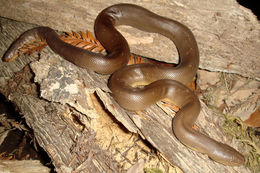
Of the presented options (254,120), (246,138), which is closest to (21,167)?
(246,138)

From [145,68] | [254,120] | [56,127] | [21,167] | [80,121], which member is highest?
[145,68]

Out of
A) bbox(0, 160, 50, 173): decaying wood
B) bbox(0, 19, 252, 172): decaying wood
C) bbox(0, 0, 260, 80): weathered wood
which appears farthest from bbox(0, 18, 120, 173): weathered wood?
bbox(0, 0, 260, 80): weathered wood

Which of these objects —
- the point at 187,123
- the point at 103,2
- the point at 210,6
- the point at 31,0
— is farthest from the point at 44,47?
the point at 210,6

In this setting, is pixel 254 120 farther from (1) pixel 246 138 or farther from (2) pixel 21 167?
(2) pixel 21 167

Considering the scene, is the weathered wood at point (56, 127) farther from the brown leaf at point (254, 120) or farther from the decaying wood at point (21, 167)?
the brown leaf at point (254, 120)

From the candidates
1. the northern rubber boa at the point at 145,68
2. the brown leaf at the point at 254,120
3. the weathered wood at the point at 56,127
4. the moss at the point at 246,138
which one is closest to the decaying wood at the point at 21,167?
the weathered wood at the point at 56,127

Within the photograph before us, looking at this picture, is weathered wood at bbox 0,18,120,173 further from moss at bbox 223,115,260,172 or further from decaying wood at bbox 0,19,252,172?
moss at bbox 223,115,260,172
